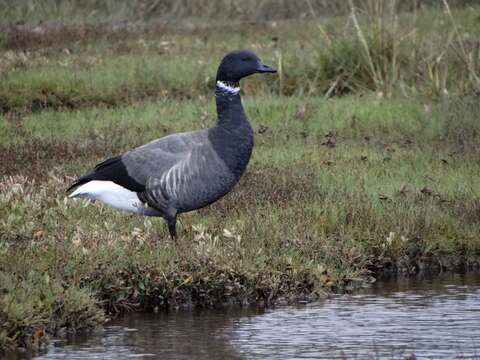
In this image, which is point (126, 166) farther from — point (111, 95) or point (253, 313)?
point (111, 95)

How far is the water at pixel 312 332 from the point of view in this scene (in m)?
7.98

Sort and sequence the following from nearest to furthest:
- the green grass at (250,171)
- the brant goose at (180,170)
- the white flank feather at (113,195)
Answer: the green grass at (250,171), the brant goose at (180,170), the white flank feather at (113,195)

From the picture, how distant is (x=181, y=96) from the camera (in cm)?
1839

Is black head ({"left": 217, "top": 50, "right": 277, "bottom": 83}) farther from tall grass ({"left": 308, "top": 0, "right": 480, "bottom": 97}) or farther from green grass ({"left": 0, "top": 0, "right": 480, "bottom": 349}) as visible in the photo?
tall grass ({"left": 308, "top": 0, "right": 480, "bottom": 97})

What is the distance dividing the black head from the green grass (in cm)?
128

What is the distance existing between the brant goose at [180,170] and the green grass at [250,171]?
28 centimetres

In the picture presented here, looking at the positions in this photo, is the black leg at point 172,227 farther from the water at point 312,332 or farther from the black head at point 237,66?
the black head at point 237,66

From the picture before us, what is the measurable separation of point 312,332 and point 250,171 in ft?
15.3

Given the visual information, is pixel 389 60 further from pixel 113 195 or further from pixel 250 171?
pixel 113 195

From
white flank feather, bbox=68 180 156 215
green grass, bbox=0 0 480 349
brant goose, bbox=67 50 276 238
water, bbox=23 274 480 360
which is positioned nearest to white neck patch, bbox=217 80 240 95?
brant goose, bbox=67 50 276 238

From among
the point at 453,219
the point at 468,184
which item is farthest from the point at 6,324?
the point at 468,184

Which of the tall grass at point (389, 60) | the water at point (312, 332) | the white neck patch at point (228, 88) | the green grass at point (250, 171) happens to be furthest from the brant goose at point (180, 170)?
the tall grass at point (389, 60)

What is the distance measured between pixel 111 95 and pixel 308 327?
32.2 ft

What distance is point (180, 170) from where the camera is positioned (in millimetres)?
10109
